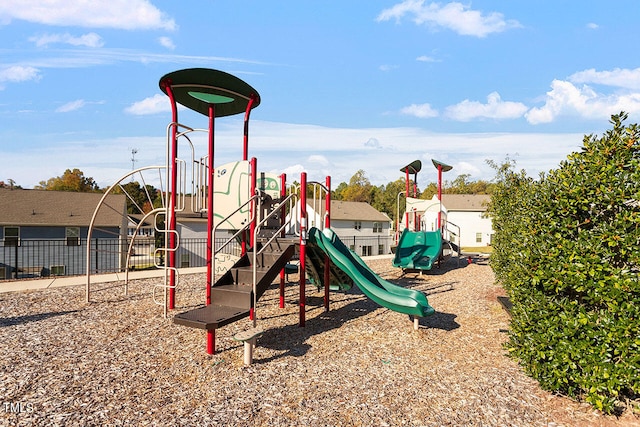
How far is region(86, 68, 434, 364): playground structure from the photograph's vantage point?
20.2 feet

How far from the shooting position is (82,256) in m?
24.7

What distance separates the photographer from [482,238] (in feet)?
164

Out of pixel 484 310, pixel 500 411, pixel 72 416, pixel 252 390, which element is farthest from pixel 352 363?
pixel 484 310

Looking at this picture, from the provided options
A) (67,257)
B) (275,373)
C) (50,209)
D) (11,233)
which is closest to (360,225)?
(67,257)

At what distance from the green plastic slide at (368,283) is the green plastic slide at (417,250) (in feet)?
20.8

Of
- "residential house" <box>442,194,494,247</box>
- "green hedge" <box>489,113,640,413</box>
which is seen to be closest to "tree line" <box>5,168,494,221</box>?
"residential house" <box>442,194,494,247</box>

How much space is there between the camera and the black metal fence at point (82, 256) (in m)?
18.8

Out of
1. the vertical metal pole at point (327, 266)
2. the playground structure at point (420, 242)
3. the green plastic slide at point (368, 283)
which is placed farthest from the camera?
the playground structure at point (420, 242)

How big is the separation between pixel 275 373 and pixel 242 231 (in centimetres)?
316

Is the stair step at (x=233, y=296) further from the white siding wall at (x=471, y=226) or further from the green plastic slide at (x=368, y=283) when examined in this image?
the white siding wall at (x=471, y=226)

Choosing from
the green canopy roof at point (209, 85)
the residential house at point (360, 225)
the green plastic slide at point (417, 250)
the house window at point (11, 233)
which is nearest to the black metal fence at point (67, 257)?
the house window at point (11, 233)

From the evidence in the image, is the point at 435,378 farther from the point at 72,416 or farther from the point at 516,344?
the point at 72,416

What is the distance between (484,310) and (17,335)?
899 cm

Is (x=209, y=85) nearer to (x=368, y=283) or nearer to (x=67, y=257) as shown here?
(x=368, y=283)
